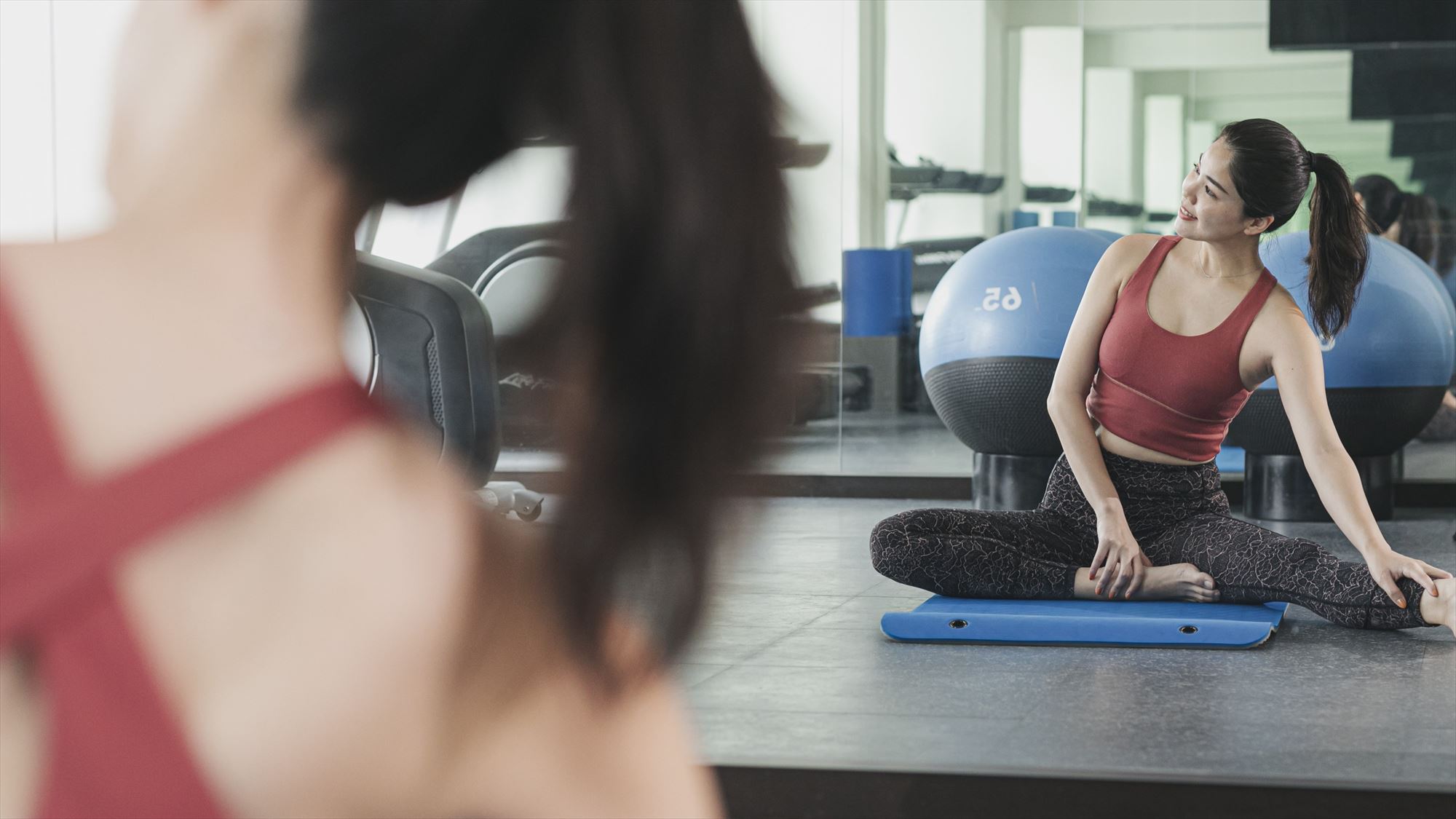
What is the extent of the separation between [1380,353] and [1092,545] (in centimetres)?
172

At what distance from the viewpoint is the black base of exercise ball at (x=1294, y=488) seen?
4.25 meters

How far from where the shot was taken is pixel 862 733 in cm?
183

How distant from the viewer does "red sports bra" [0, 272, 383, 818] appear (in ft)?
0.96

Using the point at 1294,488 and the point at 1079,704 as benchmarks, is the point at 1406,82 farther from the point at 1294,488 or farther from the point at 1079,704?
the point at 1079,704

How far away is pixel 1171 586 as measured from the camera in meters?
2.66

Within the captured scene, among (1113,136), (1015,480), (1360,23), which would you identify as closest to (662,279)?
(1015,480)

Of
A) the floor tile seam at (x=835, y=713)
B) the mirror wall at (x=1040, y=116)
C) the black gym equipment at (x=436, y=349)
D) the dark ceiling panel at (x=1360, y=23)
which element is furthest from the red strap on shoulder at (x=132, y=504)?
the dark ceiling panel at (x=1360, y=23)

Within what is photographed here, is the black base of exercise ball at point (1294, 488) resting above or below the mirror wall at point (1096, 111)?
below

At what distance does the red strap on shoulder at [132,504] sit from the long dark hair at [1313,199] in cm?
247

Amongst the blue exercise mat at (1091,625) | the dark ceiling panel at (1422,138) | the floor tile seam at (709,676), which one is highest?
the dark ceiling panel at (1422,138)

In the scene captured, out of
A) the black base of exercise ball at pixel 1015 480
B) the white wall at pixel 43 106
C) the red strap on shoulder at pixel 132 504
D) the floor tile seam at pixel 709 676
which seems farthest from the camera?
the white wall at pixel 43 106

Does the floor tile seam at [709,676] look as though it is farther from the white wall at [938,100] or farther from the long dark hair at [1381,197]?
the long dark hair at [1381,197]

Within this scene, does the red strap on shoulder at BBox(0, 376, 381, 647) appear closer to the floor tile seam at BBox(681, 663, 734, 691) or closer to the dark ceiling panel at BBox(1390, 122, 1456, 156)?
the floor tile seam at BBox(681, 663, 734, 691)

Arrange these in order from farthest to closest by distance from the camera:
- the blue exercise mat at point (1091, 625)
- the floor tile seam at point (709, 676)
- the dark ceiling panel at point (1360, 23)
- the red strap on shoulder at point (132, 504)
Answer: the dark ceiling panel at point (1360, 23) → the blue exercise mat at point (1091, 625) → the floor tile seam at point (709, 676) → the red strap on shoulder at point (132, 504)
